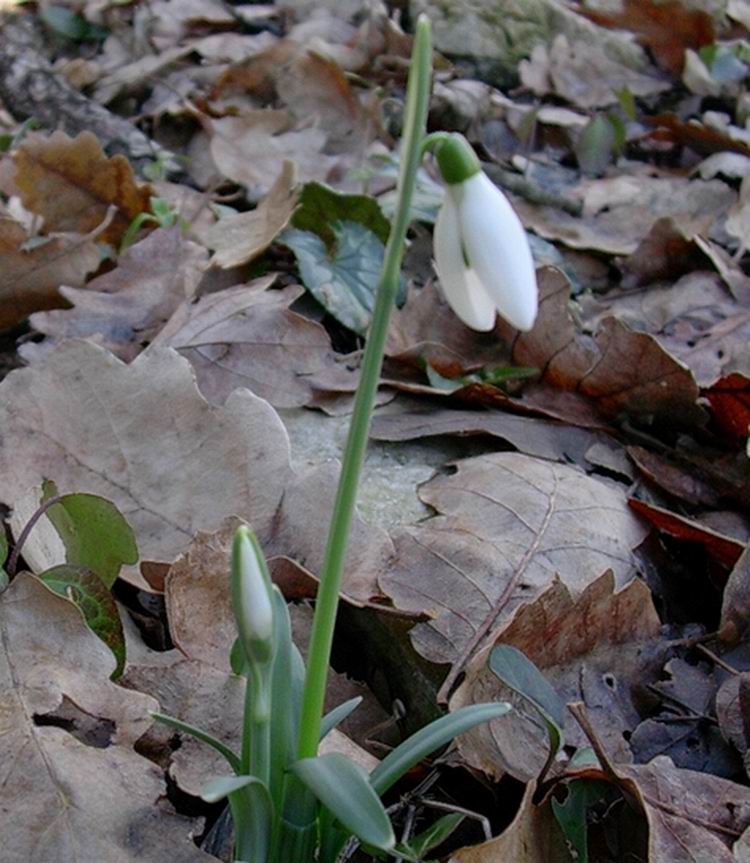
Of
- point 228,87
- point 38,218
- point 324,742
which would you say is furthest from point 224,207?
point 324,742

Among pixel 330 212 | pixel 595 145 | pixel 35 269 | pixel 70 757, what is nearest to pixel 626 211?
pixel 595 145

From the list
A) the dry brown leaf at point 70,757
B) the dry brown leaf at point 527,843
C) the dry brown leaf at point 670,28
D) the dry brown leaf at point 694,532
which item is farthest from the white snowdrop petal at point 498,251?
the dry brown leaf at point 670,28

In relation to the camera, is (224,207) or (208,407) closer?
(208,407)


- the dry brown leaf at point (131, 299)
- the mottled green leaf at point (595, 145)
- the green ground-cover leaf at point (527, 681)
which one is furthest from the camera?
the mottled green leaf at point (595, 145)

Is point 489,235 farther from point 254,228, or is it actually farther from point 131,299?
point 254,228

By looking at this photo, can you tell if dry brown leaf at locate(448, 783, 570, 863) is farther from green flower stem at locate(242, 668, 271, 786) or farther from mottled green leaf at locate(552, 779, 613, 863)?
green flower stem at locate(242, 668, 271, 786)

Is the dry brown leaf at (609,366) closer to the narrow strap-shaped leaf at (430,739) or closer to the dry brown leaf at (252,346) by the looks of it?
the dry brown leaf at (252,346)

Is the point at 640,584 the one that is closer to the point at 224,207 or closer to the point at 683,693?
the point at 683,693
